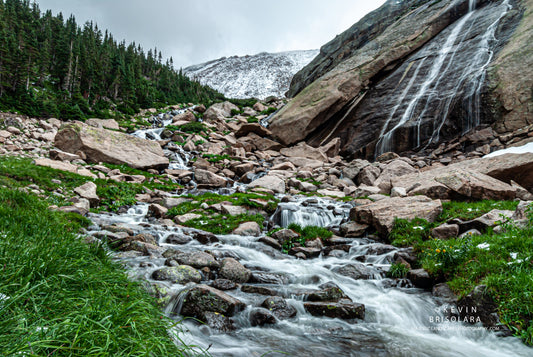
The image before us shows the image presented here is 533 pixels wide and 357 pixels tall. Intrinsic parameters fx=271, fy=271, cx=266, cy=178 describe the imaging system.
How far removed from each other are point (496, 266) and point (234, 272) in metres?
4.96

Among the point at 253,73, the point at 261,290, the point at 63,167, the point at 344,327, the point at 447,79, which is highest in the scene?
the point at 253,73

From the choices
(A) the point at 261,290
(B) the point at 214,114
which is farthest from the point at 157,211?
(B) the point at 214,114

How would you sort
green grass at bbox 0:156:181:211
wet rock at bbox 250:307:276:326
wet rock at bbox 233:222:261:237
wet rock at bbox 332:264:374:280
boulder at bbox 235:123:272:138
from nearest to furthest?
wet rock at bbox 250:307:276:326
wet rock at bbox 332:264:374:280
wet rock at bbox 233:222:261:237
green grass at bbox 0:156:181:211
boulder at bbox 235:123:272:138

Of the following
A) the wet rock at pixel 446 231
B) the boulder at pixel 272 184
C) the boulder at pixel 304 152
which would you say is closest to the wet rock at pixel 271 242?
the wet rock at pixel 446 231

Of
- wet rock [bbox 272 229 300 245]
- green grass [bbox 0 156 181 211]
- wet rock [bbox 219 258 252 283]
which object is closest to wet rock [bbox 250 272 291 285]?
wet rock [bbox 219 258 252 283]

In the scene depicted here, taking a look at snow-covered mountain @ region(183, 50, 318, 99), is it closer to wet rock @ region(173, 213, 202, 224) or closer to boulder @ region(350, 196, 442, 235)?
wet rock @ region(173, 213, 202, 224)

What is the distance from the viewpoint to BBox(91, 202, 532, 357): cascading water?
12.6 feet

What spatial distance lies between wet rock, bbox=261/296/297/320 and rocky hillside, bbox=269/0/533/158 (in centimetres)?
1850

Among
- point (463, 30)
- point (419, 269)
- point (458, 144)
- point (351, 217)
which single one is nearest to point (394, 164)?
point (458, 144)

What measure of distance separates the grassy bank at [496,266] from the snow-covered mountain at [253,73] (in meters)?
94.8

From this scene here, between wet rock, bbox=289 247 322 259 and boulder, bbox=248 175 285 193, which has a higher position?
boulder, bbox=248 175 285 193

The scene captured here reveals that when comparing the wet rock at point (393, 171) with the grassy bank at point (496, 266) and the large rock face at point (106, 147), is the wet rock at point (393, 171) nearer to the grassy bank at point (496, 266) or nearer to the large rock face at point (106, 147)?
the grassy bank at point (496, 266)

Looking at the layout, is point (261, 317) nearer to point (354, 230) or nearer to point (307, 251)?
point (307, 251)

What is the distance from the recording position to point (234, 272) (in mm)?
5934
